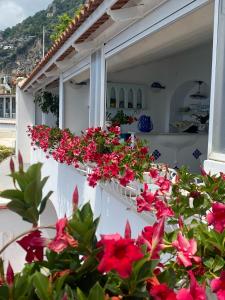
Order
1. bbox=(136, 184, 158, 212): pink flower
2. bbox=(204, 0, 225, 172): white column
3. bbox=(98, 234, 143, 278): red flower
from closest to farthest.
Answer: bbox=(98, 234, 143, 278): red flower < bbox=(136, 184, 158, 212): pink flower < bbox=(204, 0, 225, 172): white column

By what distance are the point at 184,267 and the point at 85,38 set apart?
5033 millimetres

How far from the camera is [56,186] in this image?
838cm

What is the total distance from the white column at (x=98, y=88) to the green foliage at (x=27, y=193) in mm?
4909

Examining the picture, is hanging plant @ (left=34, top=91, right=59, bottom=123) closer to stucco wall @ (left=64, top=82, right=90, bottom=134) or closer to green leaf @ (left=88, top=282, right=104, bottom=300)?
stucco wall @ (left=64, top=82, right=90, bottom=134)

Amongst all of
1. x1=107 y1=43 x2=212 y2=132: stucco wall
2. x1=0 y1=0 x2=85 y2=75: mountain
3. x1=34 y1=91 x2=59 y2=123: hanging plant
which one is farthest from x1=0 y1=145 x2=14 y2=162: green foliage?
x1=0 y1=0 x2=85 y2=75: mountain

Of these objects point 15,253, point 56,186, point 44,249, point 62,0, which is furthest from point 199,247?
point 62,0

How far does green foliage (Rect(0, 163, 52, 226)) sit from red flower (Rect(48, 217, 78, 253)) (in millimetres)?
93

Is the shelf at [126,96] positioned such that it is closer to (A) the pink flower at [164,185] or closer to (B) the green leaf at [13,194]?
(A) the pink flower at [164,185]

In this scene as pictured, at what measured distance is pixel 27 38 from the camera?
3907 inches

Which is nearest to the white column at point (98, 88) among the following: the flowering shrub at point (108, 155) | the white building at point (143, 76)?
the white building at point (143, 76)

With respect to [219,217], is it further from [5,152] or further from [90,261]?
[5,152]

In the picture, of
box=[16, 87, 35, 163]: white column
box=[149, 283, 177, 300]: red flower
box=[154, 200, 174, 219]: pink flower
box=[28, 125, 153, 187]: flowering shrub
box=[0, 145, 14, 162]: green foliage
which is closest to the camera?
box=[149, 283, 177, 300]: red flower

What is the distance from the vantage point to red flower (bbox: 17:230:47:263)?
1.25 meters

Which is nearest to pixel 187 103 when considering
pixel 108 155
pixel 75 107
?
pixel 75 107
